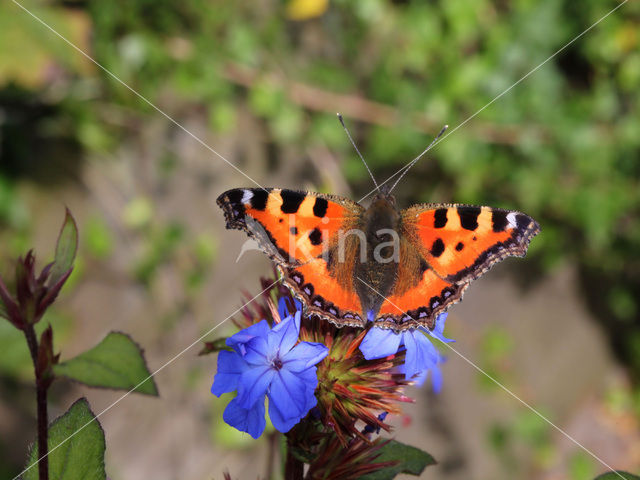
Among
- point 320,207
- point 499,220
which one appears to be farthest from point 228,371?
point 499,220

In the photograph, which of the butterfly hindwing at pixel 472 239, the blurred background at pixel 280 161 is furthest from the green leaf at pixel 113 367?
the blurred background at pixel 280 161

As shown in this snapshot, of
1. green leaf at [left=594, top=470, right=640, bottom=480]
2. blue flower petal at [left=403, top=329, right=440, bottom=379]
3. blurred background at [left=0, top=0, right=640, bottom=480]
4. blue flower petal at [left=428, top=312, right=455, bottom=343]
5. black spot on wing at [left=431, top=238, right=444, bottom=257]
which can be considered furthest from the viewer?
blurred background at [left=0, top=0, right=640, bottom=480]

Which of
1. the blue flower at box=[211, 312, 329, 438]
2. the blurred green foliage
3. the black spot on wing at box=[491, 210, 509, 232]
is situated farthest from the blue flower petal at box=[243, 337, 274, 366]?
the blurred green foliage

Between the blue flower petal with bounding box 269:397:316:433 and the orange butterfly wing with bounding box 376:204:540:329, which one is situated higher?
the blue flower petal with bounding box 269:397:316:433

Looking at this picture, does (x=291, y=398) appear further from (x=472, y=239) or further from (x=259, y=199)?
(x=472, y=239)

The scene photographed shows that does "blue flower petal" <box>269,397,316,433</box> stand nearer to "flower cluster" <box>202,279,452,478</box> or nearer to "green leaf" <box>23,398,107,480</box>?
"flower cluster" <box>202,279,452,478</box>

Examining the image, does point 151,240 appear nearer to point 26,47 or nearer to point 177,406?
point 177,406

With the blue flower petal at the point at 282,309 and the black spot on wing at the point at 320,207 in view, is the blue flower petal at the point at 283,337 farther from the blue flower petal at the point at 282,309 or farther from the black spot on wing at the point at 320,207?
the black spot on wing at the point at 320,207
